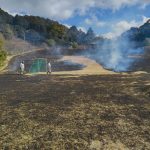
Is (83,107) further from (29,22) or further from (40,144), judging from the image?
(29,22)

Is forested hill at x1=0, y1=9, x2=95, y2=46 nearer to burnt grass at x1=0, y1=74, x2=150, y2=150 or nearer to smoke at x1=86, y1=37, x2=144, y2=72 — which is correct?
smoke at x1=86, y1=37, x2=144, y2=72

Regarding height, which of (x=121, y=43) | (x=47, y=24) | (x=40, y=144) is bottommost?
(x=40, y=144)

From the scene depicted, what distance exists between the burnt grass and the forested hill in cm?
10304

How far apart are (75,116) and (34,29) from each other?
429ft

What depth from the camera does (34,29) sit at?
493ft

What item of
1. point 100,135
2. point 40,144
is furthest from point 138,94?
point 40,144

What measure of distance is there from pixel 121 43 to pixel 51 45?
→ 39.9m

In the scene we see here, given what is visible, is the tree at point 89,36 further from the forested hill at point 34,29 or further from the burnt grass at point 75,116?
the burnt grass at point 75,116

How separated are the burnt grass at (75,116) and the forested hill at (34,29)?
338ft

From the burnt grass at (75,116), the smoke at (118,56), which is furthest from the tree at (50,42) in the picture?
the burnt grass at (75,116)

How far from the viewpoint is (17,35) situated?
466 feet

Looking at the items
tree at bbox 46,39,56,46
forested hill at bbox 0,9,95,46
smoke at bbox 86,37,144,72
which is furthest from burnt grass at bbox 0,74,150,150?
forested hill at bbox 0,9,95,46

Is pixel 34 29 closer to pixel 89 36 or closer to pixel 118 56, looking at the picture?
pixel 89 36

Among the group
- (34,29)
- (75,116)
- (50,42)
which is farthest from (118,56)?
(34,29)
